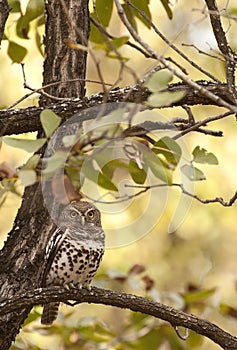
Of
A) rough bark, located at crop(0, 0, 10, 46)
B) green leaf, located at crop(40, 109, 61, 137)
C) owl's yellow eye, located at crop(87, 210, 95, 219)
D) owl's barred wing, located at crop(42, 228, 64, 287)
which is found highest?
rough bark, located at crop(0, 0, 10, 46)

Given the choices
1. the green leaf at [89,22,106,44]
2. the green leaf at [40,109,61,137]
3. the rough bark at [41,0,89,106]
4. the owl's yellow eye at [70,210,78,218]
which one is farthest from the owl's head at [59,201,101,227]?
the green leaf at [40,109,61,137]

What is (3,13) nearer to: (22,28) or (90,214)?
(22,28)

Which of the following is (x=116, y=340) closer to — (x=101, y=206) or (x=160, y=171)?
(x=101, y=206)

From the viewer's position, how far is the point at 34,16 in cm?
247

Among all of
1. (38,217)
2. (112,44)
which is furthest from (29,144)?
(38,217)

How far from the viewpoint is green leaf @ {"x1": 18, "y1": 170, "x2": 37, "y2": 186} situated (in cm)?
140

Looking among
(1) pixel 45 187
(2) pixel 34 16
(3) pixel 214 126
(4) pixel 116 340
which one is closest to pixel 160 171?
(1) pixel 45 187

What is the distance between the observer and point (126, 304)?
2.12 metres

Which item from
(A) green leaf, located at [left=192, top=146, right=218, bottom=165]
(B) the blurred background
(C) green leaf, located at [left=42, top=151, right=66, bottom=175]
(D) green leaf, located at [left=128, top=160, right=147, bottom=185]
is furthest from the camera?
(B) the blurred background

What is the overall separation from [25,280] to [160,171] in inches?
24.6

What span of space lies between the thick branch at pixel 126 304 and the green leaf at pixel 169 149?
0.40 metres

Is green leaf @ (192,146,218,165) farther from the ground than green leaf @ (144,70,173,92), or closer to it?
farther from the ground

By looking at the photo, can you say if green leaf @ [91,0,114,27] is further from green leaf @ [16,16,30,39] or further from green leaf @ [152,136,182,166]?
green leaf @ [152,136,182,166]

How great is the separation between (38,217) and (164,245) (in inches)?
210
